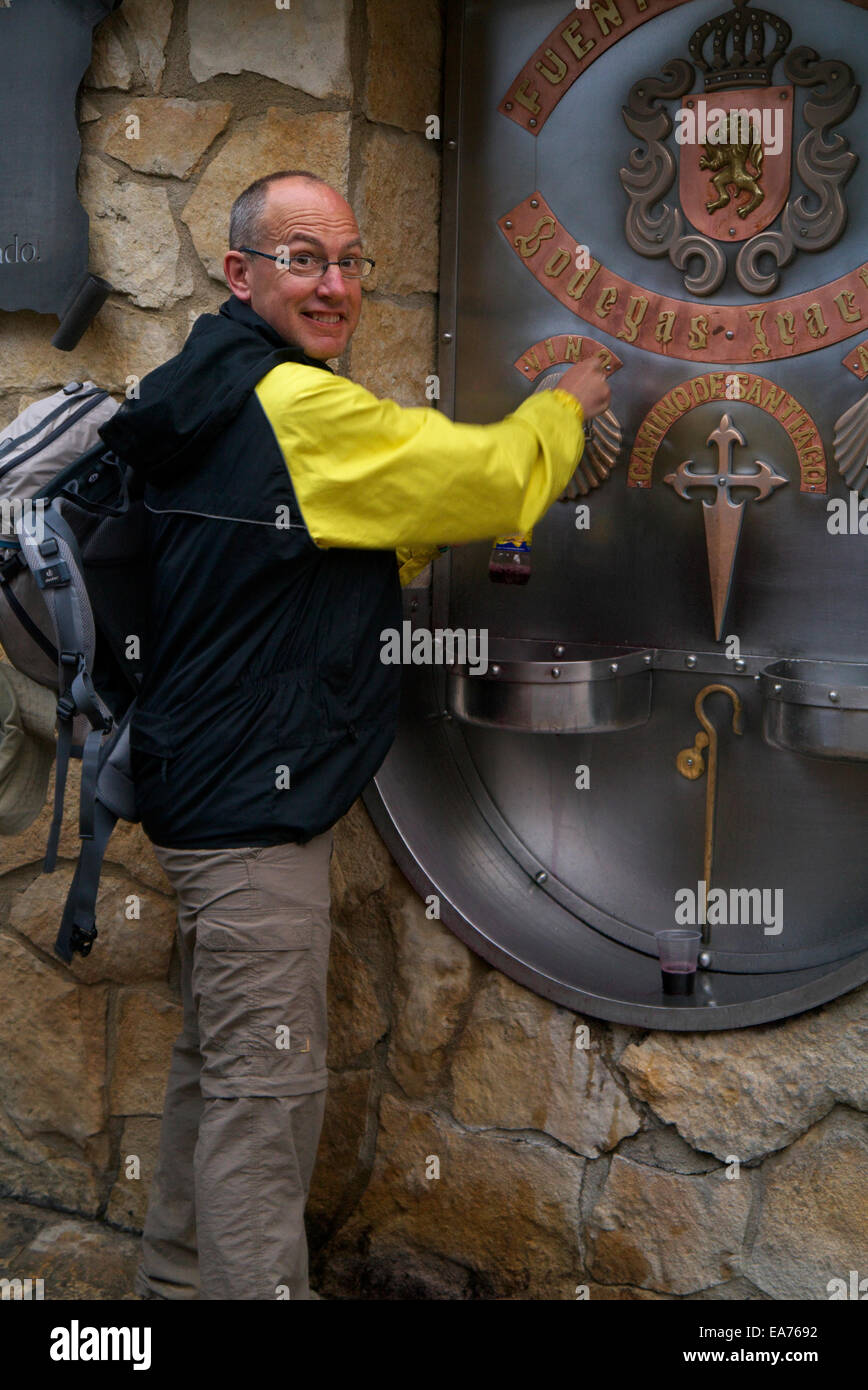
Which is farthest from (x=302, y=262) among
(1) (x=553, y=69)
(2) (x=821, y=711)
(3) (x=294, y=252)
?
(2) (x=821, y=711)

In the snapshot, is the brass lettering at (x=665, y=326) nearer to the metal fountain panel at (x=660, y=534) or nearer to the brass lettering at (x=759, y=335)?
the metal fountain panel at (x=660, y=534)

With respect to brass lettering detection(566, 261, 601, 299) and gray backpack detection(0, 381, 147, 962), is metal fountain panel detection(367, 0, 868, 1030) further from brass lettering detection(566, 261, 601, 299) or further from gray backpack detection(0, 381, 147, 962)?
gray backpack detection(0, 381, 147, 962)

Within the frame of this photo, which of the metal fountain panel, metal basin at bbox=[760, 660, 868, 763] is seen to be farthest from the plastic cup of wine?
metal basin at bbox=[760, 660, 868, 763]

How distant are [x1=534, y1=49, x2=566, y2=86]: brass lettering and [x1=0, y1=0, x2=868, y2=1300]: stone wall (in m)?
0.22

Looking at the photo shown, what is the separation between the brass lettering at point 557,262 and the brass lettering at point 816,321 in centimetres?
47

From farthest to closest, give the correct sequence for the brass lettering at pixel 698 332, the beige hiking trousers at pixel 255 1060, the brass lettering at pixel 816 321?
the brass lettering at pixel 698 332, the brass lettering at pixel 816 321, the beige hiking trousers at pixel 255 1060

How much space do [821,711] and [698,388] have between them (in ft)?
2.10

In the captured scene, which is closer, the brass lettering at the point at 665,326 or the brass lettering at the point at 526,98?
the brass lettering at the point at 665,326

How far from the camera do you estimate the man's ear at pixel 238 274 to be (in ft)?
7.70

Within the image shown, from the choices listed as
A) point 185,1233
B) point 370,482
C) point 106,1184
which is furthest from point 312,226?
point 106,1184

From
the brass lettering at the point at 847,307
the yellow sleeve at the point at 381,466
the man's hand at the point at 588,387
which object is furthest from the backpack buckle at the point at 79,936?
the brass lettering at the point at 847,307

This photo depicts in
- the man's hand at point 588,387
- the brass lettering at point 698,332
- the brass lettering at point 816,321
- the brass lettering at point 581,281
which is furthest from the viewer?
the brass lettering at point 581,281

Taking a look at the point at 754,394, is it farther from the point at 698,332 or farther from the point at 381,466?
the point at 381,466

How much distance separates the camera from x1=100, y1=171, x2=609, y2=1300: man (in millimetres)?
2178
